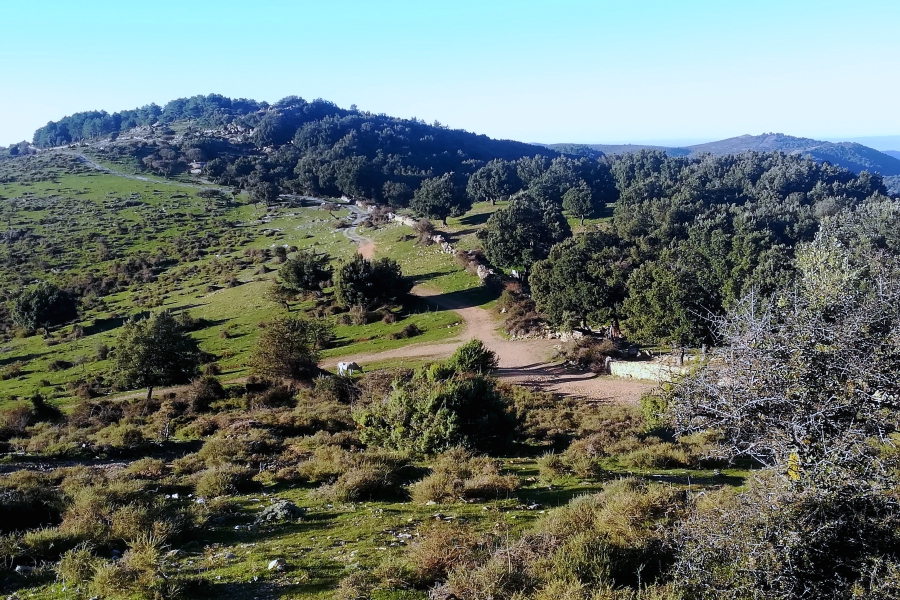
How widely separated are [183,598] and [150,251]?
81741mm

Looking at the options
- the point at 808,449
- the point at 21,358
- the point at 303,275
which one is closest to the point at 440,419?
the point at 808,449

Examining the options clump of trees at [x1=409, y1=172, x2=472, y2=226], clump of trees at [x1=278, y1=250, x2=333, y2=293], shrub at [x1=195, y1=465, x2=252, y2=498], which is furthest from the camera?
clump of trees at [x1=409, y1=172, x2=472, y2=226]

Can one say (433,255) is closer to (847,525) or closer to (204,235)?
(204,235)


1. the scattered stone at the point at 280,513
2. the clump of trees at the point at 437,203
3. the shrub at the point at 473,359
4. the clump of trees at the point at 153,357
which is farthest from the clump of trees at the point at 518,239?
the scattered stone at the point at 280,513

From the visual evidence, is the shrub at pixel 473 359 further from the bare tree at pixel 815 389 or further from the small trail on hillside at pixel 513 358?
the bare tree at pixel 815 389

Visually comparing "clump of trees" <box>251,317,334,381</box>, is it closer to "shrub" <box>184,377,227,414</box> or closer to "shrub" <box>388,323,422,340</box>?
"shrub" <box>184,377,227,414</box>

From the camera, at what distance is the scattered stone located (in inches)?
431

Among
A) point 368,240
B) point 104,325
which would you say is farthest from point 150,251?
→ point 368,240

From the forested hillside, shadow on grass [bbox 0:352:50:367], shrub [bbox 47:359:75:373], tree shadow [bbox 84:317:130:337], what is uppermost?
the forested hillside

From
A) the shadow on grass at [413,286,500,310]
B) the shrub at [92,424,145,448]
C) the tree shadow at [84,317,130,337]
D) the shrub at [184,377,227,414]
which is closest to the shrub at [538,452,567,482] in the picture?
the shrub at [92,424,145,448]

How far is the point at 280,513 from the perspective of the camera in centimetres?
1100

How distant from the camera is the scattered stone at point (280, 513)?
1094cm

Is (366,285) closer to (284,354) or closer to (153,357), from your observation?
(284,354)

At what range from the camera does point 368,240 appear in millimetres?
73875
